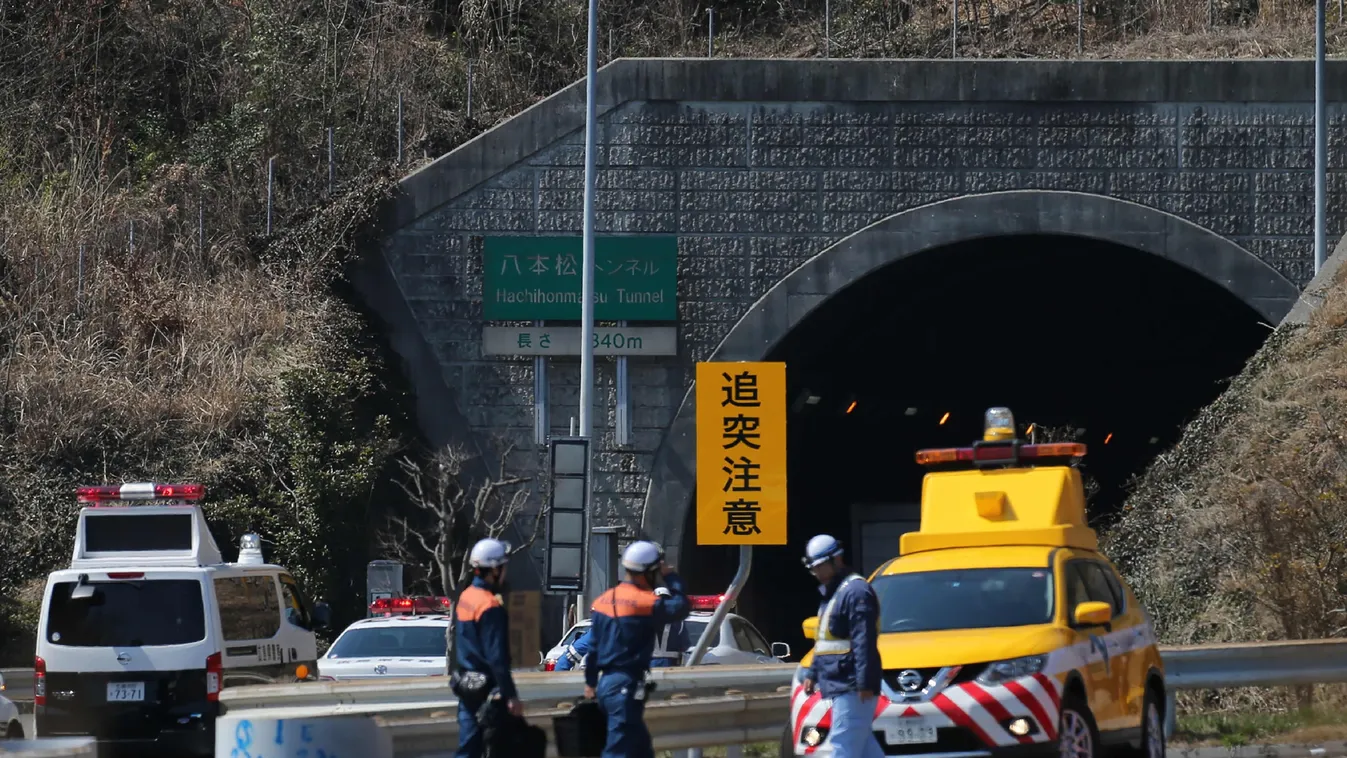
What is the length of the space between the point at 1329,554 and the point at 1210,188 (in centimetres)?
1194

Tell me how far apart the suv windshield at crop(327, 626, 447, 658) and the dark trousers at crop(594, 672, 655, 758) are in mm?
9735

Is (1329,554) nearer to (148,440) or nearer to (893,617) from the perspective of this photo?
(893,617)

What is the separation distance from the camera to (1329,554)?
18453 millimetres

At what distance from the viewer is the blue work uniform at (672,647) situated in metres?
17.5

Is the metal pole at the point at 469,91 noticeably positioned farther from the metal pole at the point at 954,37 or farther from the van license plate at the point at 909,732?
the van license plate at the point at 909,732

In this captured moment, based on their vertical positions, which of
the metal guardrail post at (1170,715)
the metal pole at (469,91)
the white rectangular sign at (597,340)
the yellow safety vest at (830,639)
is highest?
the metal pole at (469,91)

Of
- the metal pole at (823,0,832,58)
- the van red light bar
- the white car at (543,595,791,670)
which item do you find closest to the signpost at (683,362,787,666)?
the van red light bar

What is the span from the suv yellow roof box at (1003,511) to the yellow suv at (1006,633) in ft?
0.03

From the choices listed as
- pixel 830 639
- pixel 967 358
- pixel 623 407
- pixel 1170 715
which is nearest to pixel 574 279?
pixel 623 407

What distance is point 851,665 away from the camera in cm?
1035

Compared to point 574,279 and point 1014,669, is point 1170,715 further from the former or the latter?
point 574,279

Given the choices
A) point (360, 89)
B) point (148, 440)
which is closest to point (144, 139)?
point (360, 89)

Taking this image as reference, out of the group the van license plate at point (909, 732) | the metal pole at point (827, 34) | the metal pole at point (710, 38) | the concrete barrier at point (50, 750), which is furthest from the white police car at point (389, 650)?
the metal pole at point (827, 34)

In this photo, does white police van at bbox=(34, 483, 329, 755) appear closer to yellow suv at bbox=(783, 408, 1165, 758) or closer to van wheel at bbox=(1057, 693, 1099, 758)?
yellow suv at bbox=(783, 408, 1165, 758)
